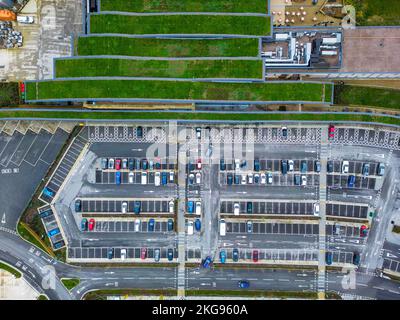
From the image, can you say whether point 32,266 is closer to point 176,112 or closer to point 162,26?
point 176,112

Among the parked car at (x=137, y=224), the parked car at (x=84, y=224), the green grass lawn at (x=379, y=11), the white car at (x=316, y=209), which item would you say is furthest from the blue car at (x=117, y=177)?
the green grass lawn at (x=379, y=11)

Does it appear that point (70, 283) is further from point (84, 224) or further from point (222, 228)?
point (222, 228)

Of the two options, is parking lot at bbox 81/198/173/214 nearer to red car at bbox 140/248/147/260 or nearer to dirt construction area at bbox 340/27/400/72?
red car at bbox 140/248/147/260

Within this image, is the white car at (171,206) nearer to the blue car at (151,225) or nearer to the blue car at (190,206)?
the blue car at (190,206)

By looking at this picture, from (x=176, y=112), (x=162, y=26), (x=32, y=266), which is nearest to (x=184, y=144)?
(x=176, y=112)

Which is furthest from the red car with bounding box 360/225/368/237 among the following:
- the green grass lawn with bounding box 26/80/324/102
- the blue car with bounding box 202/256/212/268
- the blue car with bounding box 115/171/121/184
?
the blue car with bounding box 115/171/121/184

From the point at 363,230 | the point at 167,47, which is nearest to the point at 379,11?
the point at 167,47
